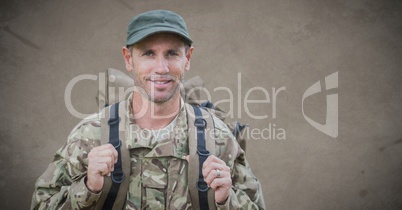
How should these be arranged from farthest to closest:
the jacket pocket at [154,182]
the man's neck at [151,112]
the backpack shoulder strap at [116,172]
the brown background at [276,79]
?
the brown background at [276,79]
the man's neck at [151,112]
the jacket pocket at [154,182]
the backpack shoulder strap at [116,172]

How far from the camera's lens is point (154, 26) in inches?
66.6

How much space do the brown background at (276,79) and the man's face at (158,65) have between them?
1.75m

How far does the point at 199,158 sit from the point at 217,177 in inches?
6.2

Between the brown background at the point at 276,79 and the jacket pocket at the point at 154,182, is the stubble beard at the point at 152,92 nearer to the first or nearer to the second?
the jacket pocket at the point at 154,182

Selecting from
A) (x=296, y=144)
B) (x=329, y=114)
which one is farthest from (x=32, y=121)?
(x=329, y=114)

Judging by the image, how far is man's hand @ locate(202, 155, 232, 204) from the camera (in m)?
1.52

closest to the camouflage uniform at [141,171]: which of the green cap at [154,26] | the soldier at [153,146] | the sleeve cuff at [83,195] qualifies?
the soldier at [153,146]

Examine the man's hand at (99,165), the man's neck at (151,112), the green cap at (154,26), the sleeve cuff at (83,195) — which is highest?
the green cap at (154,26)

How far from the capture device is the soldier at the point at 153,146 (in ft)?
5.45

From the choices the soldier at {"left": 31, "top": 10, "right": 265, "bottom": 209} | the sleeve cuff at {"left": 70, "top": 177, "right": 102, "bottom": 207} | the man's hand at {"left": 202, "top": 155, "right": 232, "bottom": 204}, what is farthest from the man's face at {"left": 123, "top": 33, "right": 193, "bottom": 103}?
the sleeve cuff at {"left": 70, "top": 177, "right": 102, "bottom": 207}

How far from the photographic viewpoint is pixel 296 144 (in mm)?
3645

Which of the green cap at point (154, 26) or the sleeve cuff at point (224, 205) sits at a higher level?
the green cap at point (154, 26)

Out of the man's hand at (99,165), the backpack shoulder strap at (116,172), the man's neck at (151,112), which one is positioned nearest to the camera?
the man's hand at (99,165)

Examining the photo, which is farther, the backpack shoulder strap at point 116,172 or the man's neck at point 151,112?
the man's neck at point 151,112
